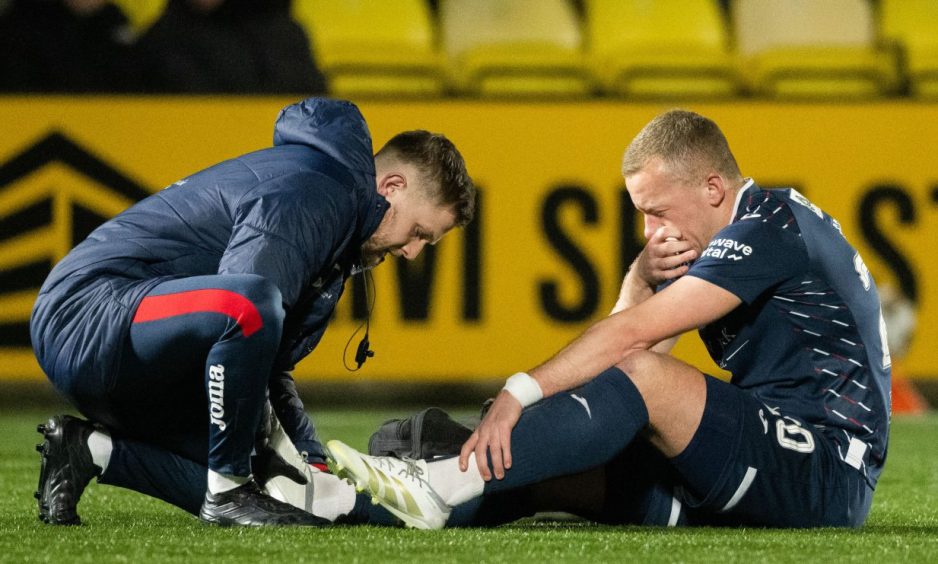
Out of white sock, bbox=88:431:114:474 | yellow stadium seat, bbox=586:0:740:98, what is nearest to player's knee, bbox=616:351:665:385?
white sock, bbox=88:431:114:474

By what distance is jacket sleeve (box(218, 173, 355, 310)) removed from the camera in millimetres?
3232

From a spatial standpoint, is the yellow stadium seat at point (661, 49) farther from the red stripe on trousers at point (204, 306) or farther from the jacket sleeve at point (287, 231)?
the red stripe on trousers at point (204, 306)

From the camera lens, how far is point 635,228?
24.0 ft

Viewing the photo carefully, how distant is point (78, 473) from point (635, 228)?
13.9ft

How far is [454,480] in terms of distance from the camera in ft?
10.5

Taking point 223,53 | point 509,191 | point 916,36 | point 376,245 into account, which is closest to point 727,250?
point 376,245

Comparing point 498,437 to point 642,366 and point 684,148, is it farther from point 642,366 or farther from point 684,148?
point 684,148

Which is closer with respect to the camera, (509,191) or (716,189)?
(716,189)

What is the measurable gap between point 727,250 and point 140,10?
5170mm

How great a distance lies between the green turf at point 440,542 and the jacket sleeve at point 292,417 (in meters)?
0.35

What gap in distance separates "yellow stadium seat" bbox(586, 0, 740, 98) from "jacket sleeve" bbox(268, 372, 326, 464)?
4.02 metres

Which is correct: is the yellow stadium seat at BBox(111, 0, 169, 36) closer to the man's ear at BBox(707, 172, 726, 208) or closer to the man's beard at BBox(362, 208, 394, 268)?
the man's beard at BBox(362, 208, 394, 268)

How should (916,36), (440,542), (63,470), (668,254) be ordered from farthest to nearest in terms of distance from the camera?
(916,36), (668,254), (63,470), (440,542)

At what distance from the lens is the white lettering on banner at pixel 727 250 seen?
3275 mm
